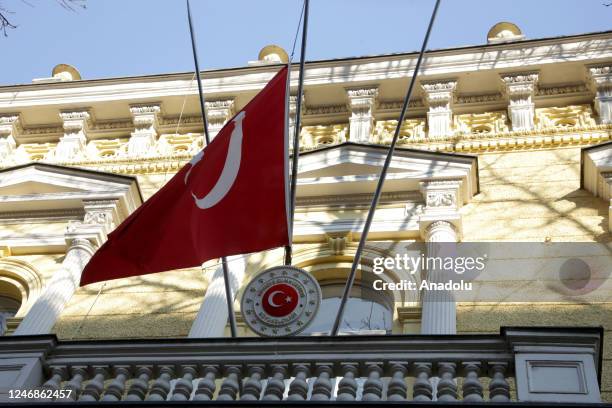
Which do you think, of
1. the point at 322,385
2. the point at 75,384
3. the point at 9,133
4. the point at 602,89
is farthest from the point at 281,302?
the point at 9,133

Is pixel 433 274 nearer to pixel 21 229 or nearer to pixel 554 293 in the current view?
pixel 554 293

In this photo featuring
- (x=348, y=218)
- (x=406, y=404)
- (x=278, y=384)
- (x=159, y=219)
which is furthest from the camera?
(x=348, y=218)

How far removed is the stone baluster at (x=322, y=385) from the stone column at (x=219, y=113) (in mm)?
8735

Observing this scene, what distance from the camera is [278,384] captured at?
8.97 metres

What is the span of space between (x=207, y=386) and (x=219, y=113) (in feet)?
29.4

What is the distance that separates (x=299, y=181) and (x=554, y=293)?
4.18 m

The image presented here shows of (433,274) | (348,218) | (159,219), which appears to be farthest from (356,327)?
(159,219)

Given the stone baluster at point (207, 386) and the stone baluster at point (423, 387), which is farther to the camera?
the stone baluster at point (207, 386)

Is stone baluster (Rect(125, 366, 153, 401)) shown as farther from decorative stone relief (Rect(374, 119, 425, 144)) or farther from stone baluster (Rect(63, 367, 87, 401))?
decorative stone relief (Rect(374, 119, 425, 144))

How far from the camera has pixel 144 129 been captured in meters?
17.9

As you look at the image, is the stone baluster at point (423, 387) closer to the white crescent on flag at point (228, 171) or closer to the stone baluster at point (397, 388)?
the stone baluster at point (397, 388)

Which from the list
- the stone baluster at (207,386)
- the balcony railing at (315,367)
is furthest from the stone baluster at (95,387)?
the stone baluster at (207,386)

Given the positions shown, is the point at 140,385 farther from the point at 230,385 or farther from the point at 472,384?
the point at 472,384

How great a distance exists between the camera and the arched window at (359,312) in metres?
13.1
